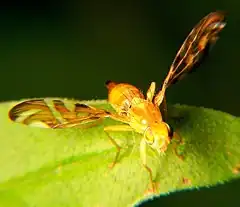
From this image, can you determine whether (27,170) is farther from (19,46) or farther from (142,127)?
(19,46)

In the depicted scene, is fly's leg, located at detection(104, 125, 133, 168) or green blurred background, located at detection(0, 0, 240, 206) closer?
fly's leg, located at detection(104, 125, 133, 168)

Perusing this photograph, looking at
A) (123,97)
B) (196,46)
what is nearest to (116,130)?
(123,97)

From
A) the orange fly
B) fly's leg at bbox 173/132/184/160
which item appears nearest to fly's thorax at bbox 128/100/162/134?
the orange fly

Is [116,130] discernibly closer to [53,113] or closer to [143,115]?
[143,115]

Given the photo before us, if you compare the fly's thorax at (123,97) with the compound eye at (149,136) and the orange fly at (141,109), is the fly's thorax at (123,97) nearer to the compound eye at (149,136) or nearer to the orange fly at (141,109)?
the orange fly at (141,109)

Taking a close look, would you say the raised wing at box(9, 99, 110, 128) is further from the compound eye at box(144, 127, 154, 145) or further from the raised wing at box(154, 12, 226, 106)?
the raised wing at box(154, 12, 226, 106)

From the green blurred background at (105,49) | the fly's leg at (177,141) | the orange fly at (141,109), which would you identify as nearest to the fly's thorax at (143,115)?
the orange fly at (141,109)

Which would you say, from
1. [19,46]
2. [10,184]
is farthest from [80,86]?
[10,184]
